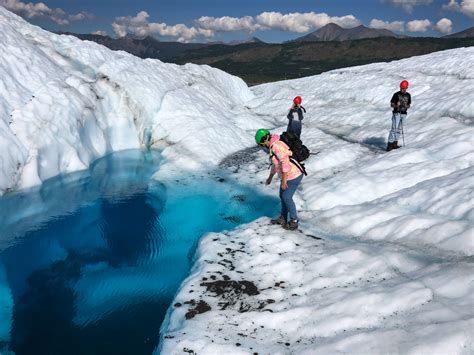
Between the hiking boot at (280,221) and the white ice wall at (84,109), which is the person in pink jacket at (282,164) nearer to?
the hiking boot at (280,221)

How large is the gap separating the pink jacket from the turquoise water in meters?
3.67

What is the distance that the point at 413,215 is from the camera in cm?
934

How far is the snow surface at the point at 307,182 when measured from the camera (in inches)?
241

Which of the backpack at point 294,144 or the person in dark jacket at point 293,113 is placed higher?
the person in dark jacket at point 293,113

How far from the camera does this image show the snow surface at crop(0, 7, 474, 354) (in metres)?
6.11

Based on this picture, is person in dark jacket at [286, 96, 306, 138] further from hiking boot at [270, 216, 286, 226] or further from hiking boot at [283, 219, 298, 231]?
hiking boot at [283, 219, 298, 231]

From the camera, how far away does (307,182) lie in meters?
14.3

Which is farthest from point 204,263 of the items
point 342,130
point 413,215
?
point 342,130

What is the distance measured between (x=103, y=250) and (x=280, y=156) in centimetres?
591

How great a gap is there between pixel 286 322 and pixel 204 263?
9.88 ft

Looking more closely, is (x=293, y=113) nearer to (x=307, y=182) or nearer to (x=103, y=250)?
(x=307, y=182)

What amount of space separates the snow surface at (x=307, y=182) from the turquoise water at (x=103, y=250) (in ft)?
2.07

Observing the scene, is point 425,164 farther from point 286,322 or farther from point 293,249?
point 286,322

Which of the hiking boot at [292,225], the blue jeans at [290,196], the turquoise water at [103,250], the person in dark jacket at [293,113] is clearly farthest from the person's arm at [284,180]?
the person in dark jacket at [293,113]
